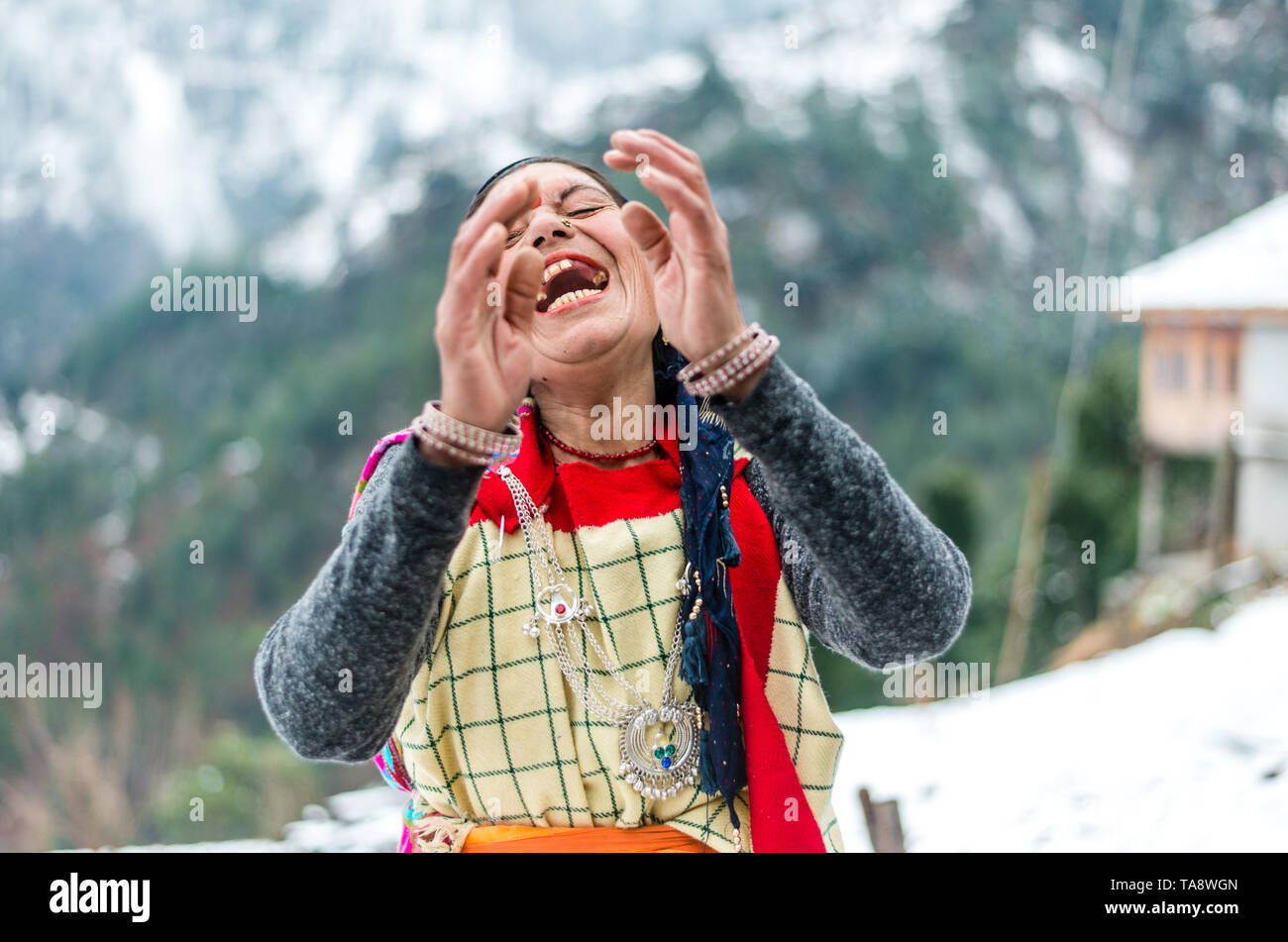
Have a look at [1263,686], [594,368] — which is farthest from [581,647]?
[1263,686]

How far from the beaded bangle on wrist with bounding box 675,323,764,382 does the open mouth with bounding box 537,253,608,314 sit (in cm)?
33

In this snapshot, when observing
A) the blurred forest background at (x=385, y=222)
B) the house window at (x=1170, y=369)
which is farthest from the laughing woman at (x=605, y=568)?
the blurred forest background at (x=385, y=222)

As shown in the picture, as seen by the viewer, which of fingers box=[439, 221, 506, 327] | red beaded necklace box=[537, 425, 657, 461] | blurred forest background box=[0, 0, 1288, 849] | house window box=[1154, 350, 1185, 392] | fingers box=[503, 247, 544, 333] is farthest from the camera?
blurred forest background box=[0, 0, 1288, 849]

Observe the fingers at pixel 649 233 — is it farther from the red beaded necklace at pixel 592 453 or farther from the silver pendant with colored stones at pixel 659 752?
the silver pendant with colored stones at pixel 659 752

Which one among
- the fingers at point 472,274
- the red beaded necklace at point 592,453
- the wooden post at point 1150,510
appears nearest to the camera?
the fingers at point 472,274

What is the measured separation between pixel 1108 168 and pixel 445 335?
46.7 ft

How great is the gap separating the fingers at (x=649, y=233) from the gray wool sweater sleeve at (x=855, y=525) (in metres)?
0.18

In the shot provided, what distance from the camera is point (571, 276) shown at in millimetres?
1452

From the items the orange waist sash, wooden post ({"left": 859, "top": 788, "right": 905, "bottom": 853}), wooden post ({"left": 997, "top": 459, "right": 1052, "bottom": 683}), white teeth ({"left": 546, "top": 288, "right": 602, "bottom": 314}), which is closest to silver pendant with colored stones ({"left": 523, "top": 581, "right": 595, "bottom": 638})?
the orange waist sash

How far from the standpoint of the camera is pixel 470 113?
14.5 m

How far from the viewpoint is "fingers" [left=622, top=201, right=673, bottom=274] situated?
3.82 feet

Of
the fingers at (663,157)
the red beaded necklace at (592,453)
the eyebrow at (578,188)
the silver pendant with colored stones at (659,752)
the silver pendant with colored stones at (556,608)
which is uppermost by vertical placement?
the eyebrow at (578,188)

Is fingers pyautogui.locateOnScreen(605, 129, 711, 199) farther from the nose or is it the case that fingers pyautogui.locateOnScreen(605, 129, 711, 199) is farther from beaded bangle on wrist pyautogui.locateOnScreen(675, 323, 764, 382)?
the nose

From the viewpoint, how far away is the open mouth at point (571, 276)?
1442 mm
